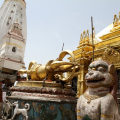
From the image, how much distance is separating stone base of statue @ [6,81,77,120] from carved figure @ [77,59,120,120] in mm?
1056

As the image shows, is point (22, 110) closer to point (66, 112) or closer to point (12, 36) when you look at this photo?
point (66, 112)

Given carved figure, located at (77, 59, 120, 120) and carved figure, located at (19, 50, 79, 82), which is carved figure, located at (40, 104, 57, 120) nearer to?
carved figure, located at (19, 50, 79, 82)

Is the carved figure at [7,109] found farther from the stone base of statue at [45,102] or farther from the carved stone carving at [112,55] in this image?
the carved stone carving at [112,55]

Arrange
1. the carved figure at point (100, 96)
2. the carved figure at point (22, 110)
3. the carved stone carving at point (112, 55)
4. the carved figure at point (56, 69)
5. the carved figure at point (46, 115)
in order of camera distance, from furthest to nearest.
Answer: the carved stone carving at point (112, 55) → the carved figure at point (56, 69) → the carved figure at point (22, 110) → the carved figure at point (46, 115) → the carved figure at point (100, 96)

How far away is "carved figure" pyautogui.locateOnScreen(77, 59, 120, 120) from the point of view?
8.47 feet

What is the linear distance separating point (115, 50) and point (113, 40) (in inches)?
54.7

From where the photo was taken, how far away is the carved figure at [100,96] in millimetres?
2582

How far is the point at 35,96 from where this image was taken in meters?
4.02

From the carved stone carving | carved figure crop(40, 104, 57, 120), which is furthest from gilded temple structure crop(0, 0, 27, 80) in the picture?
carved figure crop(40, 104, 57, 120)

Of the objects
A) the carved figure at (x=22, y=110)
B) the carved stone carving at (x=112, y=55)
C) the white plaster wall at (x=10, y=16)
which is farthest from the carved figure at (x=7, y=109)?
the white plaster wall at (x=10, y=16)

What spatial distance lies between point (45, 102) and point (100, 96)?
5.35 ft

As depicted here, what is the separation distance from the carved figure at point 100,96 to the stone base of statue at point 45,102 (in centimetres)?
106

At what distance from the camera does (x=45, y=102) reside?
12.6 ft

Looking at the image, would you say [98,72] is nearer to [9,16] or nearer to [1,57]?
[1,57]
